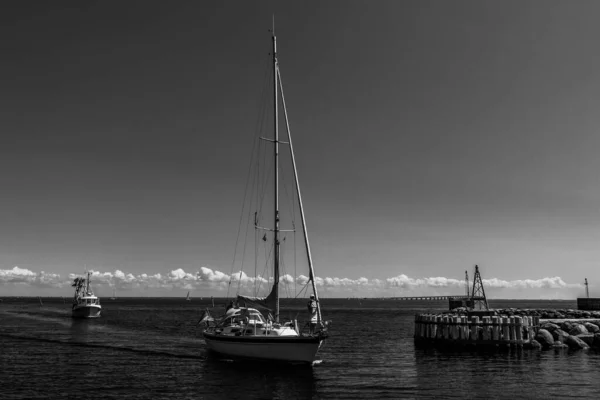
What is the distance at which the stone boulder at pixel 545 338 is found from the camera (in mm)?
47344

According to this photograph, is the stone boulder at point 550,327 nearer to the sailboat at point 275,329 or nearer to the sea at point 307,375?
the sea at point 307,375

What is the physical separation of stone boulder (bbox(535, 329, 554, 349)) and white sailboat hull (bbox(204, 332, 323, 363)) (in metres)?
25.4

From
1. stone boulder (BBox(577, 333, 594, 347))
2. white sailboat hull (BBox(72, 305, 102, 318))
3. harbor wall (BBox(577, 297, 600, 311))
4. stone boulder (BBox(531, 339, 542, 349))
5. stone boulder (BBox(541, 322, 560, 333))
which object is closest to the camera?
stone boulder (BBox(531, 339, 542, 349))

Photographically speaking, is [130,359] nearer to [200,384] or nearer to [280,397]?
[200,384]

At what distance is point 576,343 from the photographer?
47.6 m

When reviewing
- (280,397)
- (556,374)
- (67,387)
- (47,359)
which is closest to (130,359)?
(47,359)

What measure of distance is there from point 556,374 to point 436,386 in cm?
1013

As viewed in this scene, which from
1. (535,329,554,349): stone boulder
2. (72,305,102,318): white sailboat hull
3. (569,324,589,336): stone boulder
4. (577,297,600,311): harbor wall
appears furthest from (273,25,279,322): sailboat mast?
(72,305,102,318): white sailboat hull

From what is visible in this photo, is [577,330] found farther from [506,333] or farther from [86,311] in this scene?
[86,311]

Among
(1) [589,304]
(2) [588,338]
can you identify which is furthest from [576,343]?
(1) [589,304]

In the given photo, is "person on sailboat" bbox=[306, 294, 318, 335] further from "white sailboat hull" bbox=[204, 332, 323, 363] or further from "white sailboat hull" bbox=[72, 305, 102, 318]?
"white sailboat hull" bbox=[72, 305, 102, 318]

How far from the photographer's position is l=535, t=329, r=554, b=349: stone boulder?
155 feet

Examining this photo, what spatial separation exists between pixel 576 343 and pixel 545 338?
3067 millimetres

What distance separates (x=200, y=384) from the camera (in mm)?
32438
